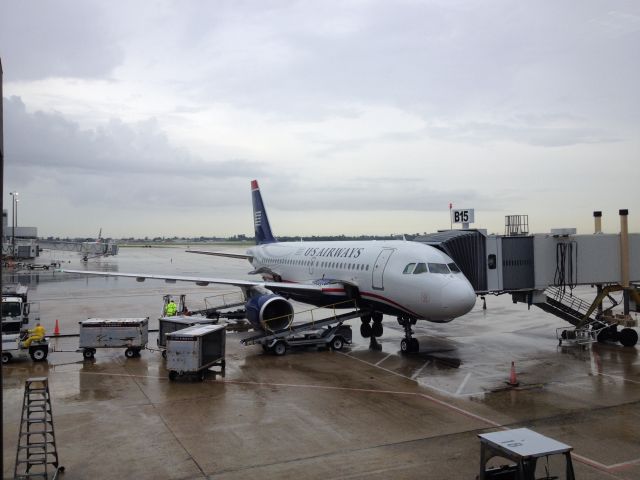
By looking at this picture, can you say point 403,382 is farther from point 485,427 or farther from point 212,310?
point 212,310

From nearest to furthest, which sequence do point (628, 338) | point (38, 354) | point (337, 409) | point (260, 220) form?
point (337, 409)
point (38, 354)
point (628, 338)
point (260, 220)

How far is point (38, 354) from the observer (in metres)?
19.8

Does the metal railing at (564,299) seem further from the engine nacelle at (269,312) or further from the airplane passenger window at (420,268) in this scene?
the engine nacelle at (269,312)

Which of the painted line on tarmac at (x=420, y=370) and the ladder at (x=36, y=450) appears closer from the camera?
the ladder at (x=36, y=450)

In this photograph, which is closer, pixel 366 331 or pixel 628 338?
pixel 628 338

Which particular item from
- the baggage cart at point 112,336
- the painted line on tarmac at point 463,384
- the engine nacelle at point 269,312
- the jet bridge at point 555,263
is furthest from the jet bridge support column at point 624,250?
the baggage cart at point 112,336

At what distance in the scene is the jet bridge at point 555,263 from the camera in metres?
22.2

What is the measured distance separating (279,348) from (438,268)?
6651 mm

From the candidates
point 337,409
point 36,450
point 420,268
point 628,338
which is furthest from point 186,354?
point 628,338

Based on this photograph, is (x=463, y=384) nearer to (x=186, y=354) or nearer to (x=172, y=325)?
(x=186, y=354)

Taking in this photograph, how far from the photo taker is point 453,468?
10016mm

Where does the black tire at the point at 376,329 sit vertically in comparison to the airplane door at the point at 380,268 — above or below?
below

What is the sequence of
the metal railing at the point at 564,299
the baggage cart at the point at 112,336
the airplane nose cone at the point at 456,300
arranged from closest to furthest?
the airplane nose cone at the point at 456,300, the baggage cart at the point at 112,336, the metal railing at the point at 564,299

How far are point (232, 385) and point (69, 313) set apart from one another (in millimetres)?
19890
